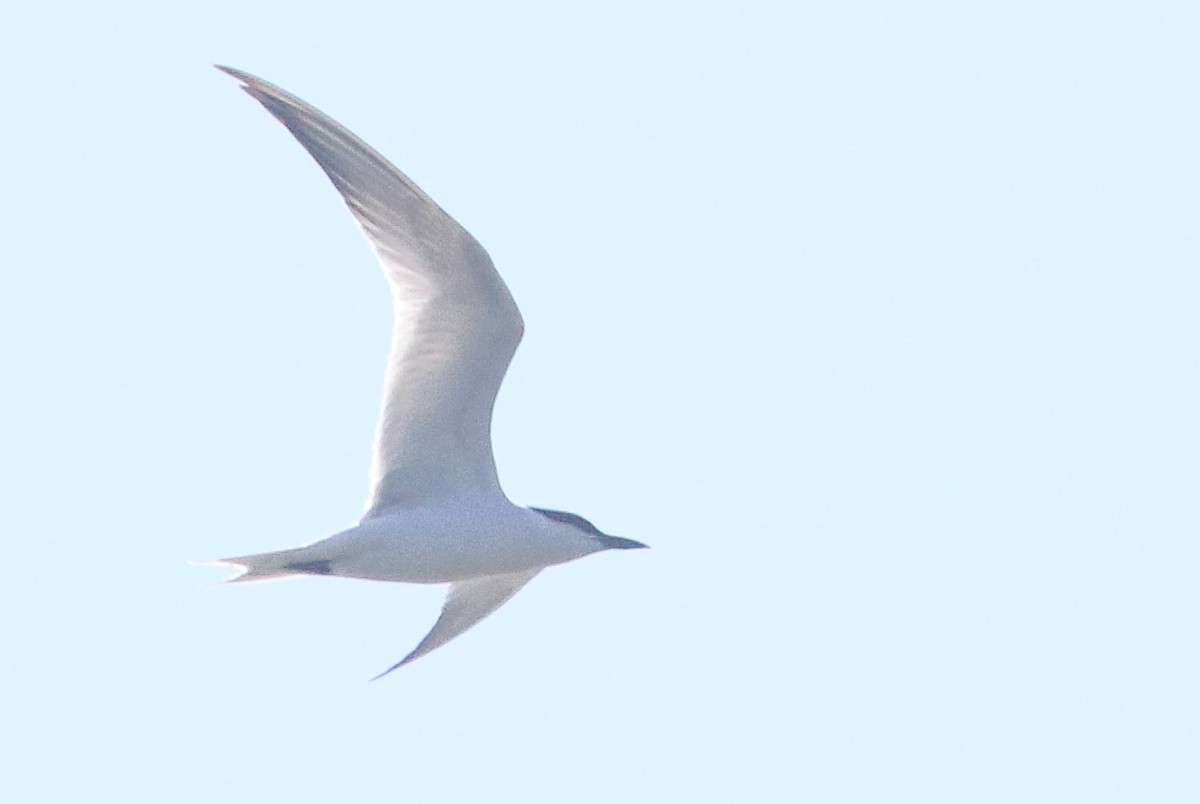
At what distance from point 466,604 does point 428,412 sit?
6.15ft

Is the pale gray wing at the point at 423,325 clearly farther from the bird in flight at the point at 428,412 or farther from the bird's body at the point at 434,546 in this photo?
the bird's body at the point at 434,546

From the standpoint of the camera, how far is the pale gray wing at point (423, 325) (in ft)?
37.9

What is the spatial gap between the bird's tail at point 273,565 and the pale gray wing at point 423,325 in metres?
0.49

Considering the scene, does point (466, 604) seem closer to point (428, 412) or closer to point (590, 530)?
point (590, 530)

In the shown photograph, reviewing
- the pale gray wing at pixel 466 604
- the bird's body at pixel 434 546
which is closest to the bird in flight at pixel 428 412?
the bird's body at pixel 434 546

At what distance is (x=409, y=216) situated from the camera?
463 inches

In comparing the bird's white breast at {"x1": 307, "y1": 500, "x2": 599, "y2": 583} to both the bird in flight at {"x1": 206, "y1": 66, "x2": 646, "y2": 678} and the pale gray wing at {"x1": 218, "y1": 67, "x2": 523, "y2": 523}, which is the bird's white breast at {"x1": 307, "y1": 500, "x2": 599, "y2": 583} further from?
the pale gray wing at {"x1": 218, "y1": 67, "x2": 523, "y2": 523}

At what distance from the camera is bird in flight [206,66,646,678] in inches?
461

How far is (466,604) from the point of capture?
1382 cm

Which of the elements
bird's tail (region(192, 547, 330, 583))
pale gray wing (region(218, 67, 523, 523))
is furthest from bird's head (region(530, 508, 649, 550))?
bird's tail (region(192, 547, 330, 583))

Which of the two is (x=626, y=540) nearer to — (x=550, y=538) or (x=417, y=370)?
(x=550, y=538)

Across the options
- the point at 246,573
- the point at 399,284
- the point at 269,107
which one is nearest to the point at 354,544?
the point at 246,573

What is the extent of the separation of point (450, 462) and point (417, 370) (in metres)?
0.59

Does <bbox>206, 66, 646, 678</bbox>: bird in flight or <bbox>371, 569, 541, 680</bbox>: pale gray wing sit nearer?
<bbox>206, 66, 646, 678</bbox>: bird in flight
